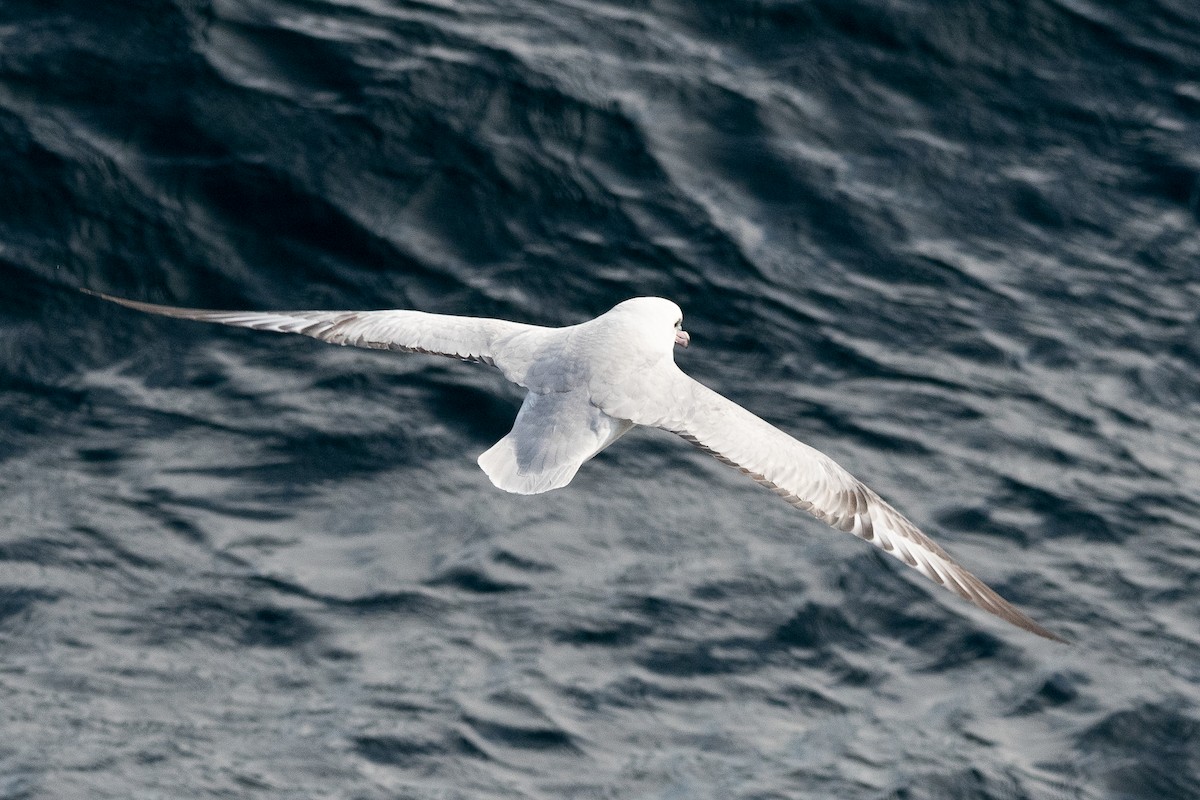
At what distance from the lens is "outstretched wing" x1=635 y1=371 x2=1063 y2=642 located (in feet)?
23.2

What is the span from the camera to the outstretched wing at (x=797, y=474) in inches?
278

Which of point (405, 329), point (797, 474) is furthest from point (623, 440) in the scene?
point (797, 474)

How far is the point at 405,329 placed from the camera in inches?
302

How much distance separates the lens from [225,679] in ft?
26.0

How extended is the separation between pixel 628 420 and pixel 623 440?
7.75ft

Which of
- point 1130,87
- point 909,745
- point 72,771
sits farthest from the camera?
point 1130,87

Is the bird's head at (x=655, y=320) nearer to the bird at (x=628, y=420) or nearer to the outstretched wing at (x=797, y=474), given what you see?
the bird at (x=628, y=420)

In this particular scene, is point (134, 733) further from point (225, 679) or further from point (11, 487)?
point (11, 487)

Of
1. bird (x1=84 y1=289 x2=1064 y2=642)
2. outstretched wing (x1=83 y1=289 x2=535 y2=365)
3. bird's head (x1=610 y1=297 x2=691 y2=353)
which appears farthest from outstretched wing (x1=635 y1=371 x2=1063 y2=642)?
outstretched wing (x1=83 y1=289 x2=535 y2=365)

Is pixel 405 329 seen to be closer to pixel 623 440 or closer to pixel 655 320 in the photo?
pixel 655 320

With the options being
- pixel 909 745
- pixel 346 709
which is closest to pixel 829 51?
pixel 909 745

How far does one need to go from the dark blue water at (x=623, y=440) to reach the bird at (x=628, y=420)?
1305 mm

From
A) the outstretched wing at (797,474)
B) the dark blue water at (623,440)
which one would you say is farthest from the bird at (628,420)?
the dark blue water at (623,440)

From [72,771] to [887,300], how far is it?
5.19 m
